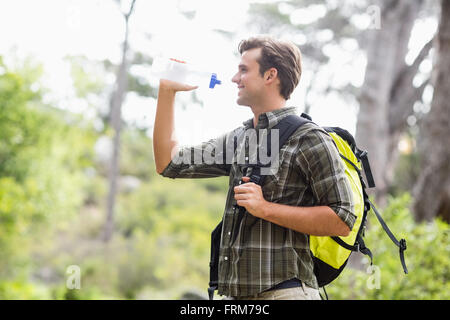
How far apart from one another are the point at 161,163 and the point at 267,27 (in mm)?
14738

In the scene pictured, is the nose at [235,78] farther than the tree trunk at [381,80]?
No

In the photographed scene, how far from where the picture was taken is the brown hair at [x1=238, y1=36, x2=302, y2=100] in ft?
6.61

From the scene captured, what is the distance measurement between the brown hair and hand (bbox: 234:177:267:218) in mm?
454

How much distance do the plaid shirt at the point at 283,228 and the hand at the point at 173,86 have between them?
0.36 m

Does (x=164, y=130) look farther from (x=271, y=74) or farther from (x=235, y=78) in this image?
(x=271, y=74)

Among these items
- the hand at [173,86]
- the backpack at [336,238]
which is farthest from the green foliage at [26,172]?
the backpack at [336,238]

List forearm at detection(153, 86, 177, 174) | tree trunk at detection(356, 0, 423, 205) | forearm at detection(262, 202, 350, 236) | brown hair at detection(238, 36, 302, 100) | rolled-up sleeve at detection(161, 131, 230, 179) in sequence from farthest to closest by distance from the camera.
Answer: tree trunk at detection(356, 0, 423, 205) < rolled-up sleeve at detection(161, 131, 230, 179) < forearm at detection(153, 86, 177, 174) < brown hair at detection(238, 36, 302, 100) < forearm at detection(262, 202, 350, 236)

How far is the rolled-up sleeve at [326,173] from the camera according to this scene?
1.78m

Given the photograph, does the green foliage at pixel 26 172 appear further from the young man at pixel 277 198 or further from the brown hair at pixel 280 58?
the brown hair at pixel 280 58

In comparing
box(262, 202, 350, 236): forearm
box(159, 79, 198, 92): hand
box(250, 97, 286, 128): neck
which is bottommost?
box(262, 202, 350, 236): forearm

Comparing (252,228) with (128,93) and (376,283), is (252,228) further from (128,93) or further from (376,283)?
(128,93)

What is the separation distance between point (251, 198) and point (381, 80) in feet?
20.9
